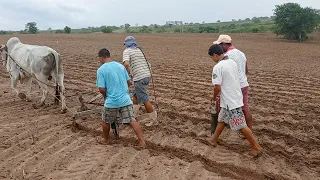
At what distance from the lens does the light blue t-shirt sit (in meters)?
6.07

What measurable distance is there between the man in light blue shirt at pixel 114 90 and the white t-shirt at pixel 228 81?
1455mm

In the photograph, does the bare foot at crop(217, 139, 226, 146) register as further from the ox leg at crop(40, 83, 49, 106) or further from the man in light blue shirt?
the ox leg at crop(40, 83, 49, 106)

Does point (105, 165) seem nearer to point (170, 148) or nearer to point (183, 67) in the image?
point (170, 148)

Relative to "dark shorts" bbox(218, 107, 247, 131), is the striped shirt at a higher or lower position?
higher

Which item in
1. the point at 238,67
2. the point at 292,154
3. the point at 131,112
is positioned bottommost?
the point at 292,154

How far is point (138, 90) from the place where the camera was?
7.22m

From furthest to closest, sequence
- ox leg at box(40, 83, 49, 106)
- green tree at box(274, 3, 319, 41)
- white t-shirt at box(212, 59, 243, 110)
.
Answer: green tree at box(274, 3, 319, 41) → ox leg at box(40, 83, 49, 106) → white t-shirt at box(212, 59, 243, 110)

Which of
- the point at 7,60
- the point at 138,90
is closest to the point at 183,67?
the point at 7,60

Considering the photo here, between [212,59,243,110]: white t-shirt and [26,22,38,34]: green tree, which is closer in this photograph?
[212,59,243,110]: white t-shirt

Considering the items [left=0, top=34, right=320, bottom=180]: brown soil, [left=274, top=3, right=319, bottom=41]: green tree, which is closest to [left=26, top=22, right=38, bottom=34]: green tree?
[left=274, top=3, right=319, bottom=41]: green tree

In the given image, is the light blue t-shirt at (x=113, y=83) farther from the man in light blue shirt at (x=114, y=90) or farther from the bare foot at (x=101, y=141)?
the bare foot at (x=101, y=141)

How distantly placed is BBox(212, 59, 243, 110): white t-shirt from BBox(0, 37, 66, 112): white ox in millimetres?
4095

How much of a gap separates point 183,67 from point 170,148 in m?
9.56

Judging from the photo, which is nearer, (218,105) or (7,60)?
(218,105)
